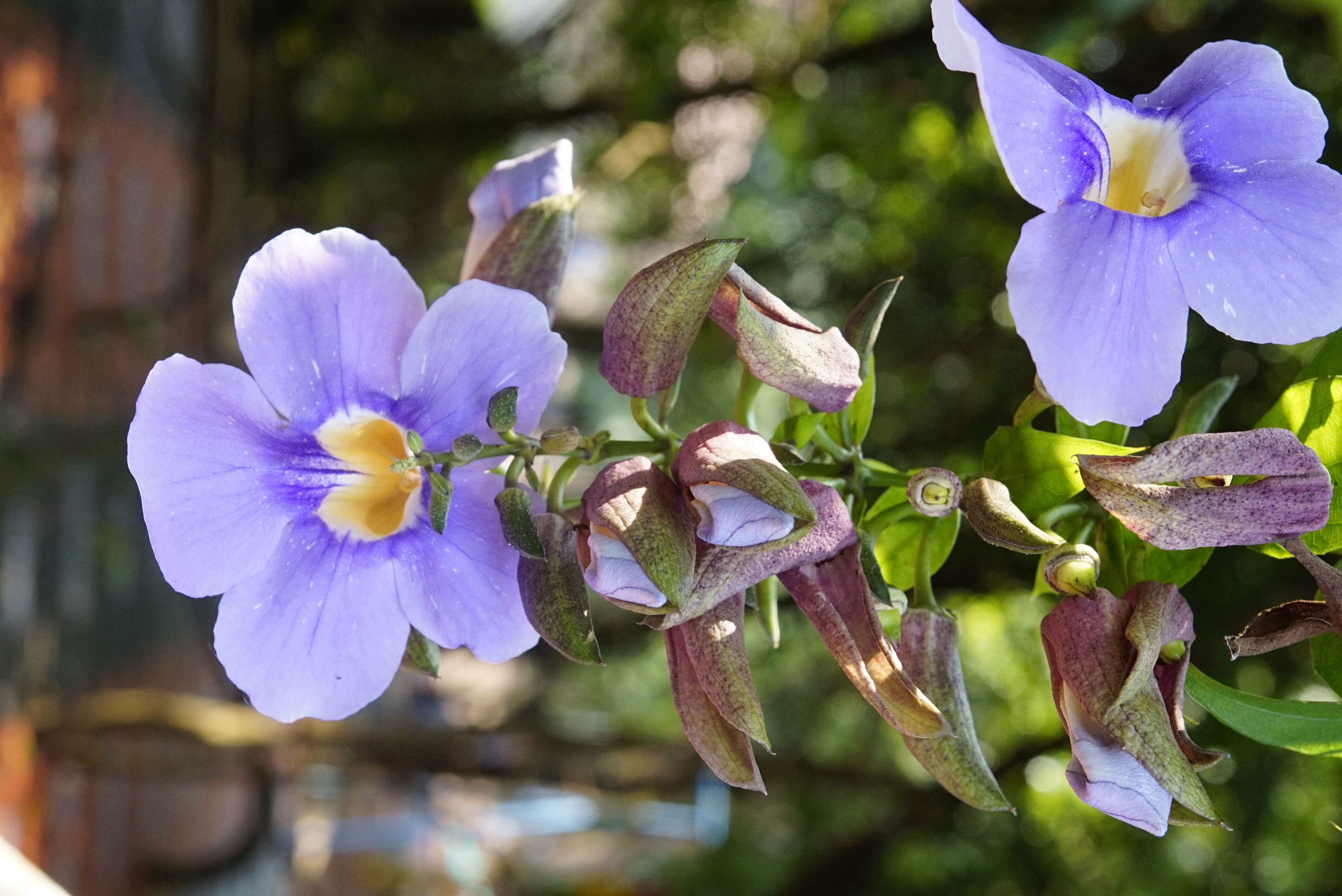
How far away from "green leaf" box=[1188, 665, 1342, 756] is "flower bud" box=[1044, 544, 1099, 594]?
75 mm

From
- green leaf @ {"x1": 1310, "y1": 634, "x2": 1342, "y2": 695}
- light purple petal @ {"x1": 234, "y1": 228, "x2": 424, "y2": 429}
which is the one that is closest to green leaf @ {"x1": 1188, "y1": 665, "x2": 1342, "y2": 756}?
green leaf @ {"x1": 1310, "y1": 634, "x2": 1342, "y2": 695}

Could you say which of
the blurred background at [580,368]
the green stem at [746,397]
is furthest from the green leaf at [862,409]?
the blurred background at [580,368]

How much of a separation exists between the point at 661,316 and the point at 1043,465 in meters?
0.15

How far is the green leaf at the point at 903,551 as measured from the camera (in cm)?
41

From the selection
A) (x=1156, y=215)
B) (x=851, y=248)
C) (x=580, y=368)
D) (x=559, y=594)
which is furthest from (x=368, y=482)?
(x=580, y=368)

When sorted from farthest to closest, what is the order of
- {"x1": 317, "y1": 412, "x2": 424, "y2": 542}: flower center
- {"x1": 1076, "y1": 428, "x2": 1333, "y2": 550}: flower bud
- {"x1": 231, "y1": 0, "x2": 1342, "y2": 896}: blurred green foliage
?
{"x1": 231, "y1": 0, "x2": 1342, "y2": 896}: blurred green foliage
{"x1": 317, "y1": 412, "x2": 424, "y2": 542}: flower center
{"x1": 1076, "y1": 428, "x2": 1333, "y2": 550}: flower bud

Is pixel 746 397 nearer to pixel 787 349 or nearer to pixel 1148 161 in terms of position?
pixel 787 349

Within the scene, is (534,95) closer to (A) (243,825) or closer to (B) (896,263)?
(B) (896,263)

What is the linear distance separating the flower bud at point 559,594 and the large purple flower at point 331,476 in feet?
0.11

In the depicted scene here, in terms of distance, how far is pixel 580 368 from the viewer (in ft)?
6.36

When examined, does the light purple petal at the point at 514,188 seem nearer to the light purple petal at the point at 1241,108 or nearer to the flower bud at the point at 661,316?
the flower bud at the point at 661,316

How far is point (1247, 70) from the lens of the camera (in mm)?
385

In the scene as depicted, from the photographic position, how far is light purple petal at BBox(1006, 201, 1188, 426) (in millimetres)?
316

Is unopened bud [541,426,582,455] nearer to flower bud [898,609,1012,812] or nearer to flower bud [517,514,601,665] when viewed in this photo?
flower bud [517,514,601,665]
